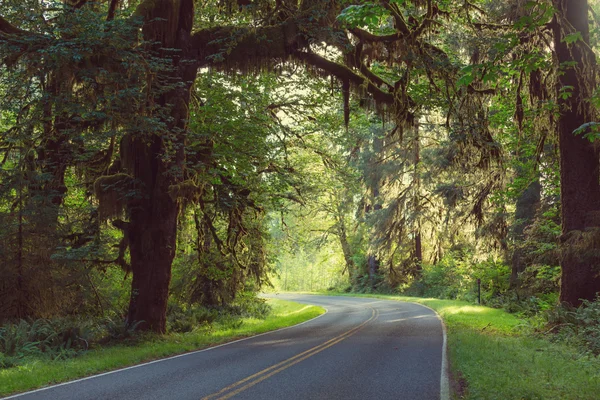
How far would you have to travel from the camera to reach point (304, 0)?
14164mm

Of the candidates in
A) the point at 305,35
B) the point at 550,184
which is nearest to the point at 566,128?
the point at 550,184

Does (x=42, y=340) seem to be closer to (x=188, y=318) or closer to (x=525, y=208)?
(x=188, y=318)

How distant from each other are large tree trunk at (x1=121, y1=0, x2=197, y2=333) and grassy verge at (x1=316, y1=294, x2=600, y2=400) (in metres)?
8.29

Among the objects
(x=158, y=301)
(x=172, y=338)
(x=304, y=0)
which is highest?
(x=304, y=0)

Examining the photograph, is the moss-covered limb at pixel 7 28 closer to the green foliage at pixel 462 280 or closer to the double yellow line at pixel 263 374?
the double yellow line at pixel 263 374

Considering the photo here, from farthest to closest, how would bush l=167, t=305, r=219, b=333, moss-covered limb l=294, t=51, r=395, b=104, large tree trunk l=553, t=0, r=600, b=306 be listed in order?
bush l=167, t=305, r=219, b=333 < moss-covered limb l=294, t=51, r=395, b=104 < large tree trunk l=553, t=0, r=600, b=306

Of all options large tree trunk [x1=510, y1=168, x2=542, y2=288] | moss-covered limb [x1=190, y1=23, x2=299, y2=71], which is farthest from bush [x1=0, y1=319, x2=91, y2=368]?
large tree trunk [x1=510, y1=168, x2=542, y2=288]

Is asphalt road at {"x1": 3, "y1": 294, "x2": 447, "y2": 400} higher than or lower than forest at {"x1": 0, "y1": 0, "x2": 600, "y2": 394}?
lower

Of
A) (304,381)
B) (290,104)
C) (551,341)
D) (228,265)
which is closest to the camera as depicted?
(304,381)

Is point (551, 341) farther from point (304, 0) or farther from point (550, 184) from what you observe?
point (304, 0)

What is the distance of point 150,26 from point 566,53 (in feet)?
38.2

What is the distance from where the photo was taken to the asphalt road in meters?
8.03

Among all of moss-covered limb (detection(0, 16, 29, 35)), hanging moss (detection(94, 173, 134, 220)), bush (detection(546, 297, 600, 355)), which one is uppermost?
moss-covered limb (detection(0, 16, 29, 35))

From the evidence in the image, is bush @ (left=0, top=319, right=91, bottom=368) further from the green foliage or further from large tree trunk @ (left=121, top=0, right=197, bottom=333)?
the green foliage
